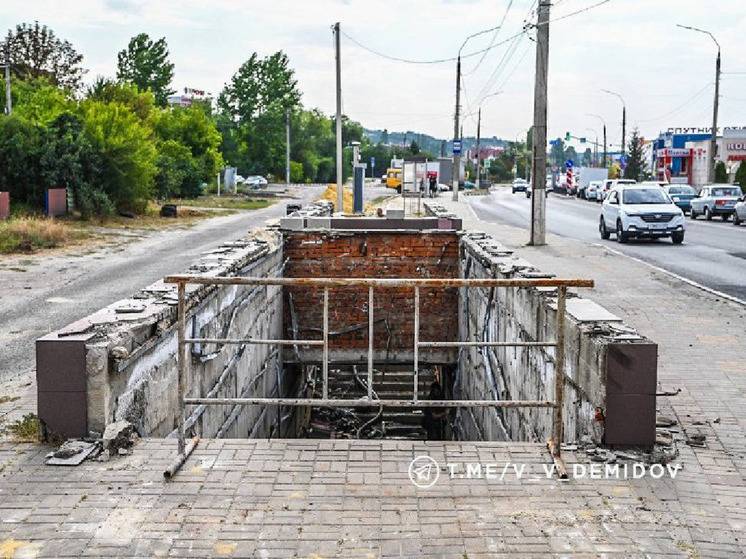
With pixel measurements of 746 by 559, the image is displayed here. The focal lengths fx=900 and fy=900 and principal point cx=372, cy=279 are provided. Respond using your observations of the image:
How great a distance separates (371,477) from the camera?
564cm

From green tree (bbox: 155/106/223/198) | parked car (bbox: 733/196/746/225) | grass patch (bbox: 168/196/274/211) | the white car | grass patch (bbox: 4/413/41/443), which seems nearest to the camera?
grass patch (bbox: 4/413/41/443)

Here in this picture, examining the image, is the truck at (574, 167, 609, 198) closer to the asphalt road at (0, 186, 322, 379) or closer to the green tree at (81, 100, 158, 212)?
the green tree at (81, 100, 158, 212)

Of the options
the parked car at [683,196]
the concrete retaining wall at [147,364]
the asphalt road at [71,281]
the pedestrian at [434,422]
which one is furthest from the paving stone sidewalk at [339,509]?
the parked car at [683,196]

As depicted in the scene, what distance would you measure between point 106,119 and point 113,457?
107ft

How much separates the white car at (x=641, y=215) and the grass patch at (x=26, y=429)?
23436 millimetres

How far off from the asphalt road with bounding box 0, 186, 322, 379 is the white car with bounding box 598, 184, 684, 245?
41.5ft

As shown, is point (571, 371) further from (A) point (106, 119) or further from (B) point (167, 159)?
(B) point (167, 159)

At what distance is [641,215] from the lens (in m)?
27.5

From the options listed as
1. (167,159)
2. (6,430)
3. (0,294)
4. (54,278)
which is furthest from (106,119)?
(6,430)

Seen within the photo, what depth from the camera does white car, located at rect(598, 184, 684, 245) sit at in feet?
89.5

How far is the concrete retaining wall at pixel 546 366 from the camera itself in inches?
241

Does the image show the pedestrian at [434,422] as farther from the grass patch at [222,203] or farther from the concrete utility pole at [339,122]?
the grass patch at [222,203]

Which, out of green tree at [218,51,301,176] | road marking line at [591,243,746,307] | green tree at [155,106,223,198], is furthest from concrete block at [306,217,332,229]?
green tree at [218,51,301,176]

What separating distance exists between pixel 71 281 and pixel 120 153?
1765cm
